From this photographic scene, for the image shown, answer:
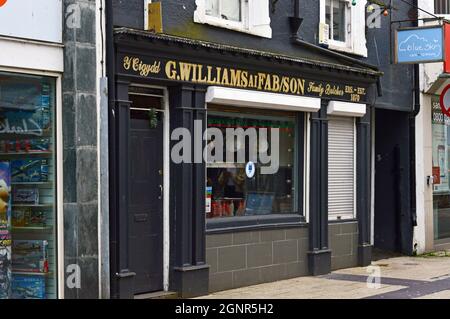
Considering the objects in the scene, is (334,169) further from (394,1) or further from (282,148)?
(394,1)

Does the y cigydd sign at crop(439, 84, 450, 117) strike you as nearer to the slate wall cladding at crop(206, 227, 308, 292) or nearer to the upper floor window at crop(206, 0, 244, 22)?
the slate wall cladding at crop(206, 227, 308, 292)

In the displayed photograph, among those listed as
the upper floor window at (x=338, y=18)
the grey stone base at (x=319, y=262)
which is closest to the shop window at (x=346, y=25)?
the upper floor window at (x=338, y=18)

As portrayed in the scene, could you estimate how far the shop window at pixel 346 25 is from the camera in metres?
14.1

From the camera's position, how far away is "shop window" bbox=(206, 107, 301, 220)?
1180cm

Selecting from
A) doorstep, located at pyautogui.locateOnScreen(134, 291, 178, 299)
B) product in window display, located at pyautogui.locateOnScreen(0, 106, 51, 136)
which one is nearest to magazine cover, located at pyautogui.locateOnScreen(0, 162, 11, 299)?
product in window display, located at pyautogui.locateOnScreen(0, 106, 51, 136)

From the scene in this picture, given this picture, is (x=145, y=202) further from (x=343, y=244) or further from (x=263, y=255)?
(x=343, y=244)

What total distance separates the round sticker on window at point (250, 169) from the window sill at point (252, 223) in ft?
2.19

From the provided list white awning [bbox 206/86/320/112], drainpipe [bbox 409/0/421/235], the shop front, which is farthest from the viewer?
drainpipe [bbox 409/0/421/235]

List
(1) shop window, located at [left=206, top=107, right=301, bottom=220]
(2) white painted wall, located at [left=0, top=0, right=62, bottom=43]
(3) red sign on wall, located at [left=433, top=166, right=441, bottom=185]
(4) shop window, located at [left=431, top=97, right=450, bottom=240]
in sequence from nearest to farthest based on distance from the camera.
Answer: (2) white painted wall, located at [left=0, top=0, right=62, bottom=43]
(1) shop window, located at [left=206, top=107, right=301, bottom=220]
(3) red sign on wall, located at [left=433, top=166, right=441, bottom=185]
(4) shop window, located at [left=431, top=97, right=450, bottom=240]

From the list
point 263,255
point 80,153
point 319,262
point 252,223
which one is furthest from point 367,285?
point 80,153

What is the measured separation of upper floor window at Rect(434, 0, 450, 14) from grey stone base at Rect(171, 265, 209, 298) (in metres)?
9.09

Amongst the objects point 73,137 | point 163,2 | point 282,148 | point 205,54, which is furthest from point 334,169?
point 73,137

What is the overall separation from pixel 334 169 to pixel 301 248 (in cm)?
166

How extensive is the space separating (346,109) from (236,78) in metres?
2.83
